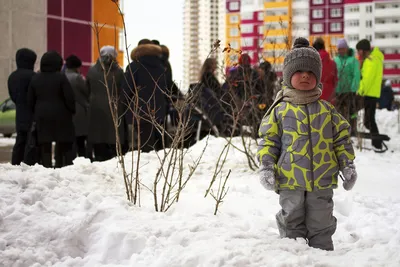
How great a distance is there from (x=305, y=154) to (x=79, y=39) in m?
21.6

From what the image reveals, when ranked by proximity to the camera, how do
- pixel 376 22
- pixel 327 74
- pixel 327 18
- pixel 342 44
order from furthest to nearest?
pixel 327 18 < pixel 376 22 < pixel 342 44 < pixel 327 74

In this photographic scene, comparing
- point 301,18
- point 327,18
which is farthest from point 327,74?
point 301,18

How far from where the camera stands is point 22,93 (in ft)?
27.2

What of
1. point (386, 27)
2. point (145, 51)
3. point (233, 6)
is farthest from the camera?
point (233, 6)

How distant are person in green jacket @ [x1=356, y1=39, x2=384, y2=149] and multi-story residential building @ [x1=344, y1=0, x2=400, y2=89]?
65903mm

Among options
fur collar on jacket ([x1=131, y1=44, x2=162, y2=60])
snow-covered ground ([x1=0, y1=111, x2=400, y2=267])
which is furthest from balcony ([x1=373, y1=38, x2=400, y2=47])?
snow-covered ground ([x1=0, y1=111, x2=400, y2=267])

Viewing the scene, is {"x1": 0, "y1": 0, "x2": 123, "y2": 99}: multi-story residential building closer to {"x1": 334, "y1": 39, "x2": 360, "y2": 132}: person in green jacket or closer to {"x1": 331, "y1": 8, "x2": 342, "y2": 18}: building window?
{"x1": 334, "y1": 39, "x2": 360, "y2": 132}: person in green jacket

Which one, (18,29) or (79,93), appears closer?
(79,93)

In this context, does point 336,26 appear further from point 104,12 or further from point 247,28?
point 104,12

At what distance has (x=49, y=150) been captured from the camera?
8.06 metres

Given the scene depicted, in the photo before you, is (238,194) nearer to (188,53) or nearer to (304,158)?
(304,158)

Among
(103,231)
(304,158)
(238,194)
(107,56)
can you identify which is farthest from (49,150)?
(304,158)

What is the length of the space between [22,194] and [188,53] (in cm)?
12041

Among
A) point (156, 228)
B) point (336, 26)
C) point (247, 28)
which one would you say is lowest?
point (156, 228)
